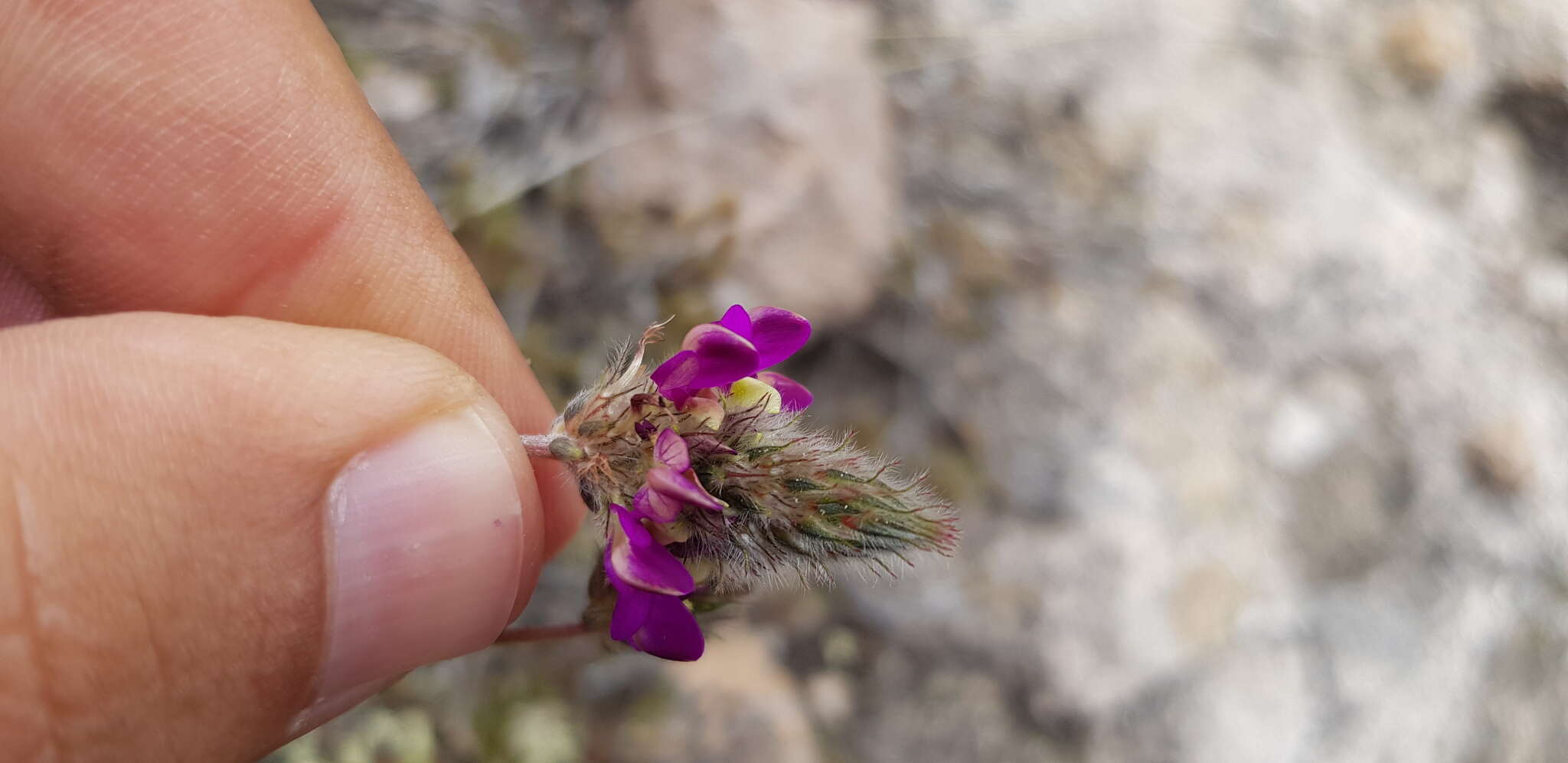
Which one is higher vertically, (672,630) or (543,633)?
(672,630)

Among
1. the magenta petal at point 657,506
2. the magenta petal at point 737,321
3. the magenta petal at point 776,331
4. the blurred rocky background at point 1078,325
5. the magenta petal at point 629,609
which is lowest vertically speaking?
the blurred rocky background at point 1078,325

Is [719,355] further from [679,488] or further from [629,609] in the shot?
[629,609]

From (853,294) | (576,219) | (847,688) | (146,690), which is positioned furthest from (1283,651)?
(146,690)

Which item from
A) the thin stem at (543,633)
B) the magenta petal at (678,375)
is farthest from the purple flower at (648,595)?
the thin stem at (543,633)

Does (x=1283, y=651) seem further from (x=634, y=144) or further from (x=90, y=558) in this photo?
(x=90, y=558)

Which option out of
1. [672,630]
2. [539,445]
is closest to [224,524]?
[539,445]

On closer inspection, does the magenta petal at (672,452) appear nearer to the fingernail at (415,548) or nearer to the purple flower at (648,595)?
the purple flower at (648,595)

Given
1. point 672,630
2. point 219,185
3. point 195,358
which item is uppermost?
Result: point 219,185
